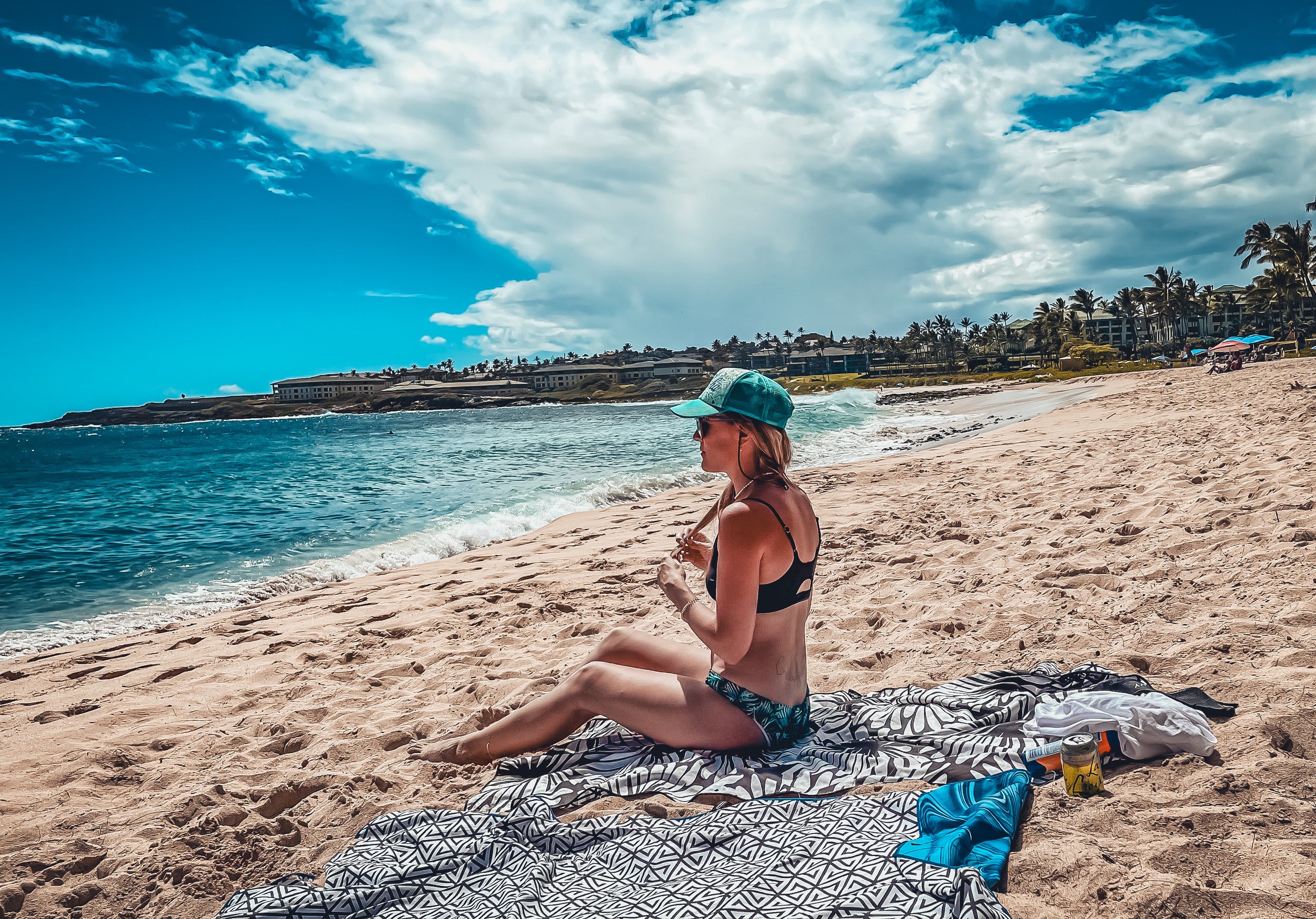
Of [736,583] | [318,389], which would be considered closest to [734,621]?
[736,583]

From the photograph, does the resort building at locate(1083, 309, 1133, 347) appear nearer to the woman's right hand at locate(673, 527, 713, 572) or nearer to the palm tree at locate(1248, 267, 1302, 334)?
the palm tree at locate(1248, 267, 1302, 334)

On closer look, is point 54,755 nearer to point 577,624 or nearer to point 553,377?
point 577,624

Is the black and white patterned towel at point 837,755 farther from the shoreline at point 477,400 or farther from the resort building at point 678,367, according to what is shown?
the resort building at point 678,367

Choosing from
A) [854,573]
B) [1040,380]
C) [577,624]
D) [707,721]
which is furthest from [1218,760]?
[1040,380]

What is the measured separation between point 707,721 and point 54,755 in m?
3.67

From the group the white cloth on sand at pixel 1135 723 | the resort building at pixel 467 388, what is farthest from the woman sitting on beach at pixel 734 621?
the resort building at pixel 467 388

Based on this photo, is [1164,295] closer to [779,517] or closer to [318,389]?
[779,517]

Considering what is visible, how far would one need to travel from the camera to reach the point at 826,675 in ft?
12.9

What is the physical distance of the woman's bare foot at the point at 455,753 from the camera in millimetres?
3252

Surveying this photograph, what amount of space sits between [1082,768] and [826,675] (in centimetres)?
162

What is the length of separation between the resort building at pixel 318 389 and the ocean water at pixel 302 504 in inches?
3914

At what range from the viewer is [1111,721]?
2648 millimetres

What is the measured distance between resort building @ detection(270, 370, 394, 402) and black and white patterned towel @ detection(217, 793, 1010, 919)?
142 m

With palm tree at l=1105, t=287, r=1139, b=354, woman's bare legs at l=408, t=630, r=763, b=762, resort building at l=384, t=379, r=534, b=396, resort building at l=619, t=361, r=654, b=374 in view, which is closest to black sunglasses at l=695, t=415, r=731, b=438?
woman's bare legs at l=408, t=630, r=763, b=762
